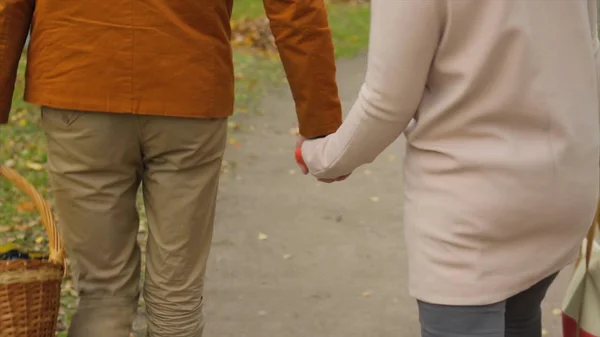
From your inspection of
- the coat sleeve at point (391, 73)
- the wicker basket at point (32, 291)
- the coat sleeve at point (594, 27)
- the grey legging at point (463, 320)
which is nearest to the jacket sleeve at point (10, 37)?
the wicker basket at point (32, 291)

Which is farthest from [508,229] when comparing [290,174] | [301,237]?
[290,174]

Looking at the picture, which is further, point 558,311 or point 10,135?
point 10,135

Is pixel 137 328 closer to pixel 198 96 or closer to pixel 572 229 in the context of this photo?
pixel 198 96

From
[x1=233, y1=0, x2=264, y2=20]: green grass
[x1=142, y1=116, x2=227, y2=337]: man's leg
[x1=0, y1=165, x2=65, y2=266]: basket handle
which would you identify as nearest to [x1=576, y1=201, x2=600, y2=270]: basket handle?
[x1=142, y1=116, x2=227, y2=337]: man's leg

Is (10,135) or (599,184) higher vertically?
(599,184)

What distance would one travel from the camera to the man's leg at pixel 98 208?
271 cm

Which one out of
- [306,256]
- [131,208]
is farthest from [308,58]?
[306,256]

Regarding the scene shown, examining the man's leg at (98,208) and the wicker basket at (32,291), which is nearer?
the wicker basket at (32,291)

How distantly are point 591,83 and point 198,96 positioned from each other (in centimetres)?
109

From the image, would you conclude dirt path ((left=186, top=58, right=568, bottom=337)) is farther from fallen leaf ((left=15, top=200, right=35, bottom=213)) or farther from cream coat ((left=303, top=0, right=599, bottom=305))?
cream coat ((left=303, top=0, right=599, bottom=305))

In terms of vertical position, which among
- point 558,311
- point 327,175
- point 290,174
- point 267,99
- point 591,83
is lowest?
point 267,99

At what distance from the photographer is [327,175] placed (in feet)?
8.16

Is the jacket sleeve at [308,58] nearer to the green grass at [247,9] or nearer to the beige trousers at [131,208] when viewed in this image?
the beige trousers at [131,208]

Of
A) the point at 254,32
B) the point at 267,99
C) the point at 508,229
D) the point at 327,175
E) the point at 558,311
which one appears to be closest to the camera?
the point at 508,229
